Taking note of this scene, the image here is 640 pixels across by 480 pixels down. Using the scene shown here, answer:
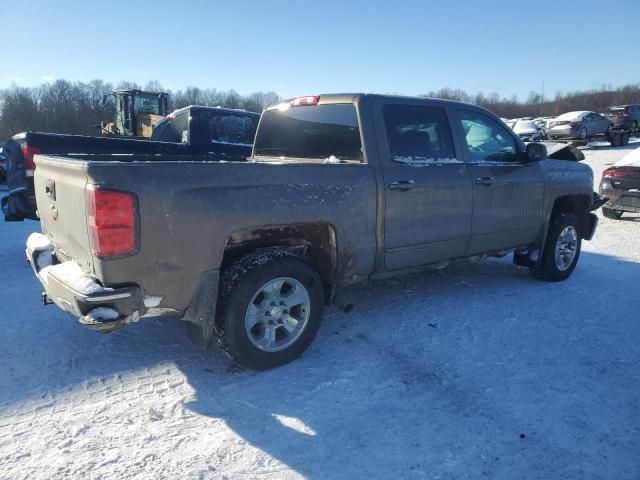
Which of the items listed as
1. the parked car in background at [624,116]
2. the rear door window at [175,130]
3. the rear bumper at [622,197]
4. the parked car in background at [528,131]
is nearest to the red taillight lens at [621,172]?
the rear bumper at [622,197]

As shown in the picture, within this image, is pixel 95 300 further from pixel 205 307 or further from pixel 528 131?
pixel 528 131

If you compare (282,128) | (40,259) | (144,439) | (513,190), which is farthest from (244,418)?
(513,190)

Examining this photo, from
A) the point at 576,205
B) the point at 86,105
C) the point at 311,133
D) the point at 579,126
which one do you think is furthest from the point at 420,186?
the point at 86,105

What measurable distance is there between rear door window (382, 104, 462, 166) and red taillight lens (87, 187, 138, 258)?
2.14 meters

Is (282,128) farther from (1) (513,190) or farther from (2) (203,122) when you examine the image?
(2) (203,122)

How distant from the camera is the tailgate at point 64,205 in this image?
2.87 metres

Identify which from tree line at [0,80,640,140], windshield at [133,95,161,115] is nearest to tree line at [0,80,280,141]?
tree line at [0,80,640,140]

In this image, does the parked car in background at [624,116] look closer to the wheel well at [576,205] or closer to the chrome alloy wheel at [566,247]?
the wheel well at [576,205]

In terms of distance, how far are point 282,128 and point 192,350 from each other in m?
2.23

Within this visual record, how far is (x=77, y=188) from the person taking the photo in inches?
114

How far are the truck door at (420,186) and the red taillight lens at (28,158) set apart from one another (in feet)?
13.0

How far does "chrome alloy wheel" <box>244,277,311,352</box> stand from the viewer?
3.38 meters

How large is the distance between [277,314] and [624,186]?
851 centimetres

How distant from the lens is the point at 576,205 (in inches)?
234
